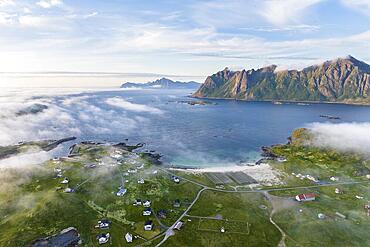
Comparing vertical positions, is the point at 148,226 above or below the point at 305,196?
below

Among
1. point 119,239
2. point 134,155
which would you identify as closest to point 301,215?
point 119,239

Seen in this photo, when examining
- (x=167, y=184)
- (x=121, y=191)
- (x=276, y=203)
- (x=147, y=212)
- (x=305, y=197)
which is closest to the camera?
(x=147, y=212)

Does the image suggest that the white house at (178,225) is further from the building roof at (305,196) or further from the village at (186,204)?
the building roof at (305,196)

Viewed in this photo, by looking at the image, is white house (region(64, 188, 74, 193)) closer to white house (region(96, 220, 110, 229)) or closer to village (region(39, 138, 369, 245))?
village (region(39, 138, 369, 245))

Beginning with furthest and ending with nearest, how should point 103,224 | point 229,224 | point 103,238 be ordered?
point 229,224
point 103,224
point 103,238

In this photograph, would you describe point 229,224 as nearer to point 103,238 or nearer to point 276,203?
point 276,203

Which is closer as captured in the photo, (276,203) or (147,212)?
(147,212)

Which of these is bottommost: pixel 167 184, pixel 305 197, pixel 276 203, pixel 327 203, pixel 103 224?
pixel 103 224

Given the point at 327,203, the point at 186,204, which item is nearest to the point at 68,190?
the point at 186,204

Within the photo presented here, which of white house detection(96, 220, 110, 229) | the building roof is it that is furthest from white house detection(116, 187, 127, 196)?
the building roof

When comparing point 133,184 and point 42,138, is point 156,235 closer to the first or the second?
point 133,184

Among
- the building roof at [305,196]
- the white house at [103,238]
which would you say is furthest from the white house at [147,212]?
the building roof at [305,196]
